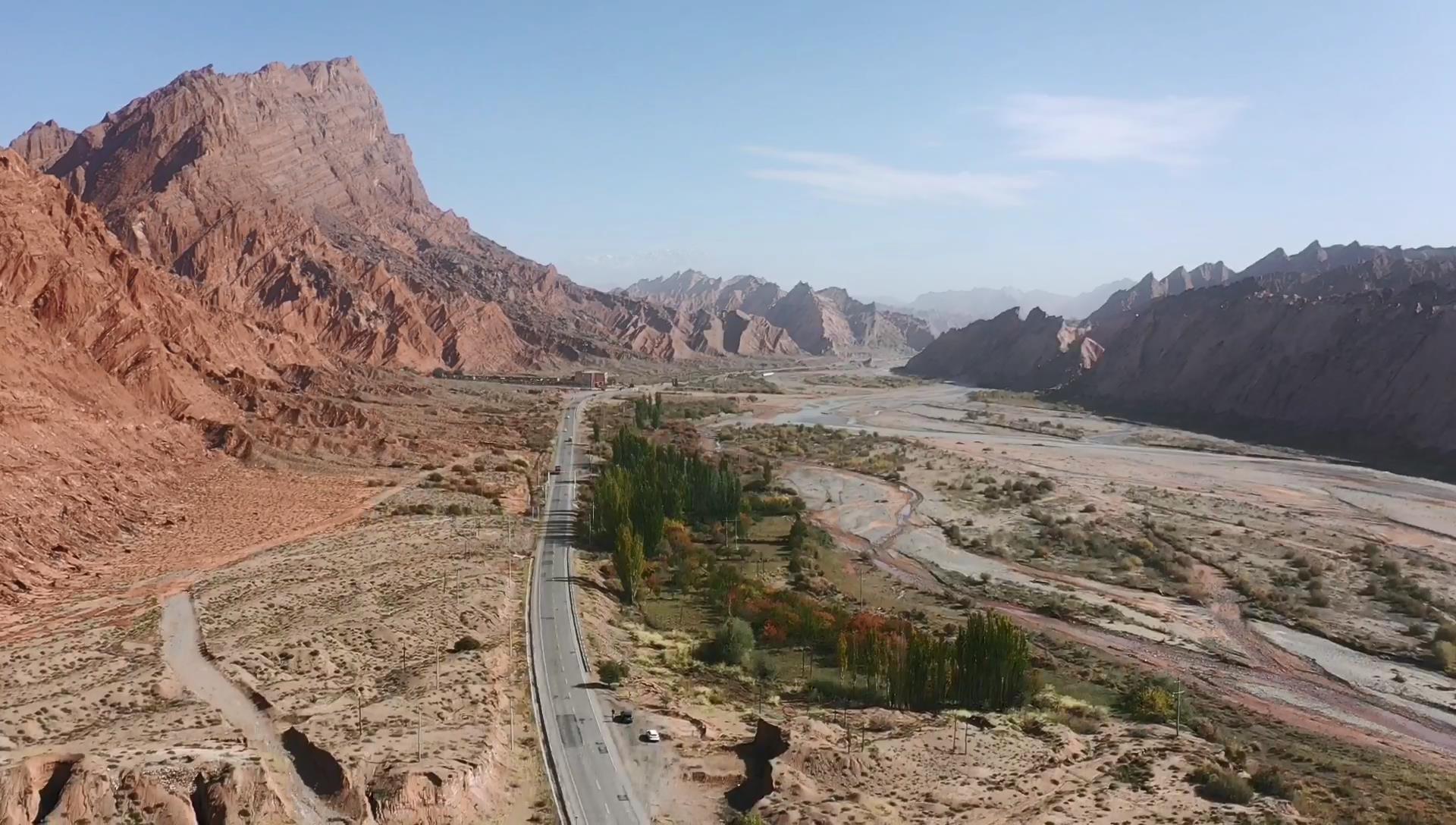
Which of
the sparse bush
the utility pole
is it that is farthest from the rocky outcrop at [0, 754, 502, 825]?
the utility pole

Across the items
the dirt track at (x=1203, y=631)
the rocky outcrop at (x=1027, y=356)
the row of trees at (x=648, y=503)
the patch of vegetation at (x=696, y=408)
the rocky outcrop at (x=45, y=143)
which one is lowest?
the dirt track at (x=1203, y=631)

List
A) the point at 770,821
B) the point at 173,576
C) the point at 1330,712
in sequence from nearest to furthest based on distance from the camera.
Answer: the point at 770,821, the point at 1330,712, the point at 173,576

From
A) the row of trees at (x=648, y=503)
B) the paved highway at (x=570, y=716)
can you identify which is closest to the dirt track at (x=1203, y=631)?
the row of trees at (x=648, y=503)

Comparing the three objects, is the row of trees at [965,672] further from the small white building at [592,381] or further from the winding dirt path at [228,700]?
the small white building at [592,381]

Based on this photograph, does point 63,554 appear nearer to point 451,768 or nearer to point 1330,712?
point 451,768

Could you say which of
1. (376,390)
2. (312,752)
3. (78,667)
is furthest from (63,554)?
(376,390)

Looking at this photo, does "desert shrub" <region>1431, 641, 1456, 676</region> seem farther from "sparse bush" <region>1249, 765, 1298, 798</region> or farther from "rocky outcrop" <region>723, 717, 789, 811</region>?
"rocky outcrop" <region>723, 717, 789, 811</region>
